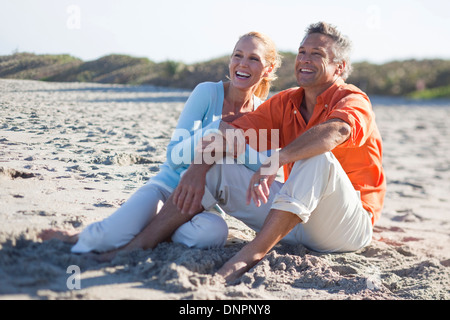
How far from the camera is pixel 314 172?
2.23 metres

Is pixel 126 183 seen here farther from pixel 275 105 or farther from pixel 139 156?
pixel 275 105

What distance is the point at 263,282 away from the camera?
2176 millimetres

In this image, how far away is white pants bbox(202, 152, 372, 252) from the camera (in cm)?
223

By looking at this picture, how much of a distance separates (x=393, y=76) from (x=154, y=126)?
10.6 meters

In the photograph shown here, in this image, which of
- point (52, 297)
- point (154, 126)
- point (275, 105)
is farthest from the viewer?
point (154, 126)

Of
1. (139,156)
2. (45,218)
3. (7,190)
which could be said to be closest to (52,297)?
(45,218)

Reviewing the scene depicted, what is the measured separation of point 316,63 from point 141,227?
1268mm

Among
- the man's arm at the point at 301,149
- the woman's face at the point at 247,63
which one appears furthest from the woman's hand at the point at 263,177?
the woman's face at the point at 247,63

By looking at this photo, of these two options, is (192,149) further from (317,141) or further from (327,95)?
(327,95)

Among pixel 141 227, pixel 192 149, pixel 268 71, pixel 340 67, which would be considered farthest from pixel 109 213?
pixel 340 67

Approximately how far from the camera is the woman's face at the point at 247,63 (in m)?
2.86

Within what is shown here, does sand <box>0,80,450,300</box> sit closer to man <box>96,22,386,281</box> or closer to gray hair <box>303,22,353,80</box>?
man <box>96,22,386,281</box>

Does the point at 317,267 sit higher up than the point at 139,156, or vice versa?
the point at 139,156
